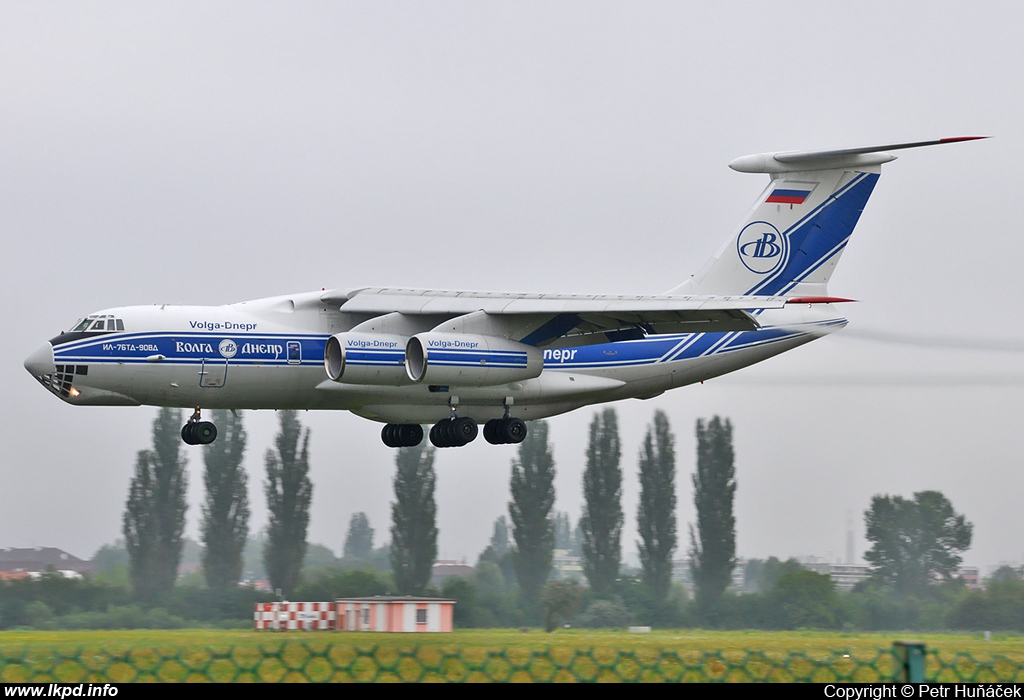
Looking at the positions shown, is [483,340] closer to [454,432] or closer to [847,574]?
[454,432]

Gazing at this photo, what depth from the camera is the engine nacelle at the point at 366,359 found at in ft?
54.9

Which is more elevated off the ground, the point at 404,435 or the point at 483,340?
the point at 483,340

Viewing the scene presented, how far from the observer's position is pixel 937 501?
58.6 feet

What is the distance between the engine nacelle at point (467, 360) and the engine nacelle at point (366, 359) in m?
0.16

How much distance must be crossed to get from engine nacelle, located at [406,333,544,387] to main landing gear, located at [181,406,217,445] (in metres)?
2.80

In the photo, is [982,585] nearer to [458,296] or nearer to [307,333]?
[458,296]

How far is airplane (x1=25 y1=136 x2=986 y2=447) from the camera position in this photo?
55.3 ft

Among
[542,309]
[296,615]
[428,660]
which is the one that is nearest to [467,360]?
[542,309]

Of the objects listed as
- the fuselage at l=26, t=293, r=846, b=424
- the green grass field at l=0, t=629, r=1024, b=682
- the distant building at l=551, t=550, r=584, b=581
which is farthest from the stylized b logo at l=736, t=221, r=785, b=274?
the green grass field at l=0, t=629, r=1024, b=682

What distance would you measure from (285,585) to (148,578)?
161 cm

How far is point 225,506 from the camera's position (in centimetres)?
1945

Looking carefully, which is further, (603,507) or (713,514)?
(603,507)

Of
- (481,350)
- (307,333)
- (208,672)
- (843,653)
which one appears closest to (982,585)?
(843,653)

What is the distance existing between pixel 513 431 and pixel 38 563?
21.5 feet
